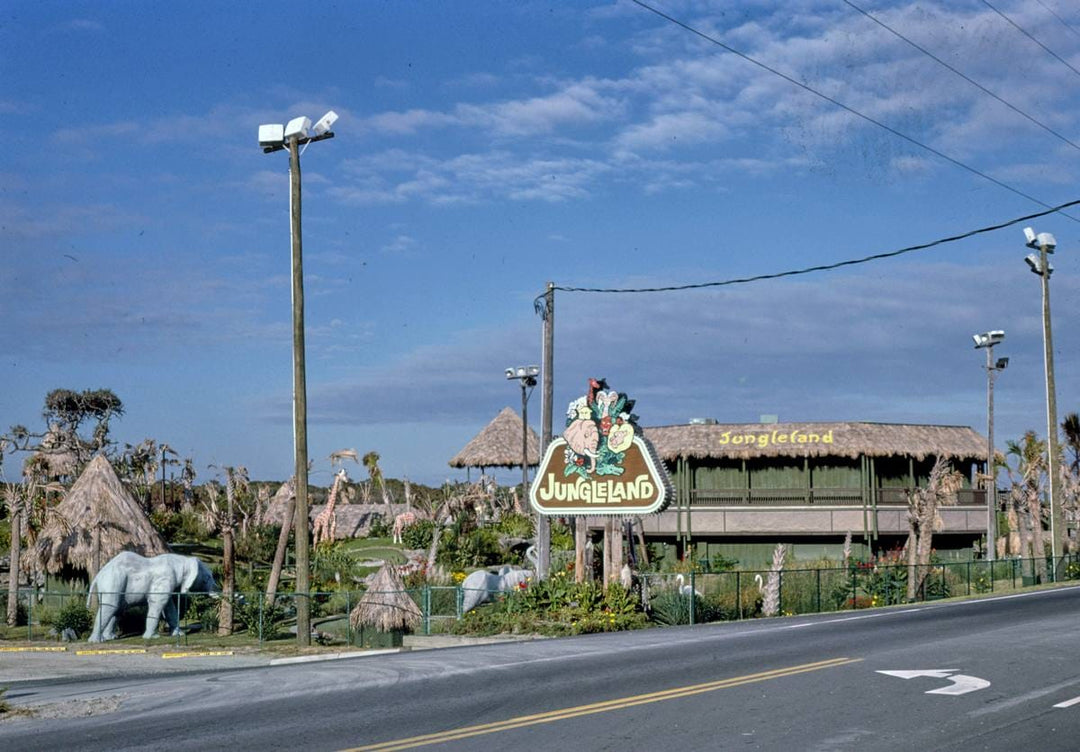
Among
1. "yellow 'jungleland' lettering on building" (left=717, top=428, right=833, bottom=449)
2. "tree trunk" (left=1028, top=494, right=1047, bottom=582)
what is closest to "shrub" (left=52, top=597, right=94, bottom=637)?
"yellow 'jungleland' lettering on building" (left=717, top=428, right=833, bottom=449)

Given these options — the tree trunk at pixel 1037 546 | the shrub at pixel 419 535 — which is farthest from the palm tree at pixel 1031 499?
the shrub at pixel 419 535

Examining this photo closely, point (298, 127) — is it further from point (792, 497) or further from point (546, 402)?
point (792, 497)

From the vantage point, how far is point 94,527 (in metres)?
39.7

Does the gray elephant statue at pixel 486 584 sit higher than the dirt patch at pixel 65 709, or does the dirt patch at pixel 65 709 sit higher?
the dirt patch at pixel 65 709

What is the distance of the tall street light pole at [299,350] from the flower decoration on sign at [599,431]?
9134 mm

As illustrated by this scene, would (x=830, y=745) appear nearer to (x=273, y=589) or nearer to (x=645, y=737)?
(x=645, y=737)

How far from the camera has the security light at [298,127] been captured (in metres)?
27.2

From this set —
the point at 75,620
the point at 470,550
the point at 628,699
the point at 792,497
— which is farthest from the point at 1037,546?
the point at 628,699

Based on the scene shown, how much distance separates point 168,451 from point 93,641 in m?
52.8

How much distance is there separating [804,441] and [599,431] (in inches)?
996

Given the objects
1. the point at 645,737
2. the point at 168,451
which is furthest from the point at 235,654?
the point at 168,451

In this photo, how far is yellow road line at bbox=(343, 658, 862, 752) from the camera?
12.6 metres

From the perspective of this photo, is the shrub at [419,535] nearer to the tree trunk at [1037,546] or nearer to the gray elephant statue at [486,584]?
the gray elephant statue at [486,584]

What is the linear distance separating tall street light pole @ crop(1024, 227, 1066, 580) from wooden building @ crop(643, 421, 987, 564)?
7.73 meters
